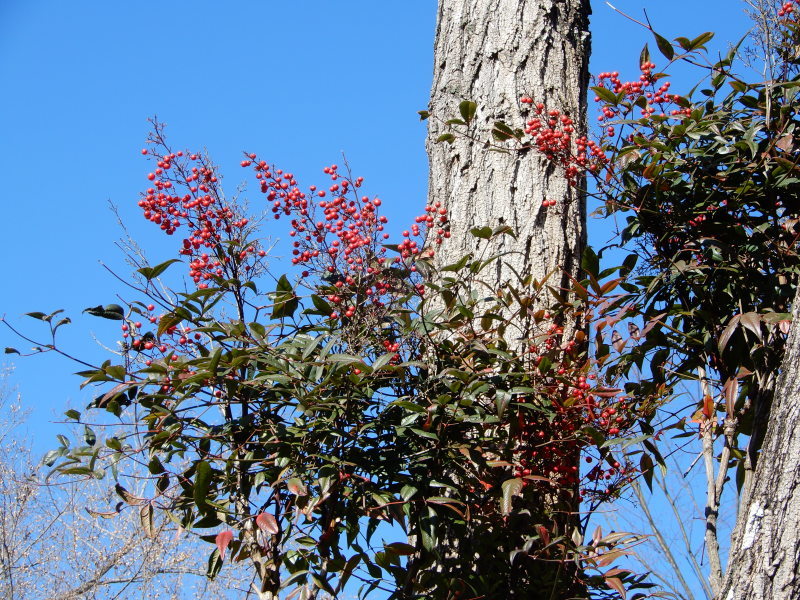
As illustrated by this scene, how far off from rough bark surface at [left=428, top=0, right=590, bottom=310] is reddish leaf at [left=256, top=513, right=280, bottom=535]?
100 cm

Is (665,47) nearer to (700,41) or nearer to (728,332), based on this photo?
(700,41)

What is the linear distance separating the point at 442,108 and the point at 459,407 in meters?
1.16

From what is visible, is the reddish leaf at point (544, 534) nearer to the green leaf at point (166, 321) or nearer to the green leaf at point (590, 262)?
the green leaf at point (590, 262)

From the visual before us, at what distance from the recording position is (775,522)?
154cm

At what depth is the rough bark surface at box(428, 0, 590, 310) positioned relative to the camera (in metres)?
2.42

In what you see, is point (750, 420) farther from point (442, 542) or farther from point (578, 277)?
point (442, 542)

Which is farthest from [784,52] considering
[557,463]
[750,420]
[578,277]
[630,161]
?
[557,463]

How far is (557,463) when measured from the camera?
6.59 feet

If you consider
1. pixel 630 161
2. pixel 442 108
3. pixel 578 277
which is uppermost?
pixel 442 108

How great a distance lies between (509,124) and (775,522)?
1417 mm

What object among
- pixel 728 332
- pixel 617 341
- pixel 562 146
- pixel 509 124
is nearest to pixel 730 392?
pixel 728 332

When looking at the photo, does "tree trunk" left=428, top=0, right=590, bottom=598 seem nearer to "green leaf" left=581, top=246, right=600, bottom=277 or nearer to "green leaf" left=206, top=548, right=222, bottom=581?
"green leaf" left=581, top=246, right=600, bottom=277

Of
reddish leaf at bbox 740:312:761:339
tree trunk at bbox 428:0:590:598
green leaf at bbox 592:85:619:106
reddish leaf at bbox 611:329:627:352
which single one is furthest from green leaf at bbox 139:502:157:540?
green leaf at bbox 592:85:619:106

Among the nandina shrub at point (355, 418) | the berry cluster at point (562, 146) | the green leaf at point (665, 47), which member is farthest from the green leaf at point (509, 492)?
the green leaf at point (665, 47)
